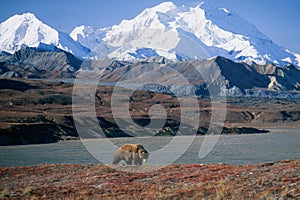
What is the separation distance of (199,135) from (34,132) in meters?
43.4

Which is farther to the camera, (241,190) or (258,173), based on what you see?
(258,173)

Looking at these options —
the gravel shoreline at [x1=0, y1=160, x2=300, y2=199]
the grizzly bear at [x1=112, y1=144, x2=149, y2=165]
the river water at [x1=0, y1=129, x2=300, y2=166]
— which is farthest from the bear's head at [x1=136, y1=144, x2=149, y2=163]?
the river water at [x1=0, y1=129, x2=300, y2=166]

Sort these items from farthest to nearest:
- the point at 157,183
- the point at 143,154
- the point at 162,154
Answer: the point at 162,154 → the point at 143,154 → the point at 157,183

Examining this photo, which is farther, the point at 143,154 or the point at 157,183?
the point at 143,154

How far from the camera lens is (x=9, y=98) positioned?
173 m

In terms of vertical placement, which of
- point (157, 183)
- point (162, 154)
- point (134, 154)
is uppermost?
point (134, 154)

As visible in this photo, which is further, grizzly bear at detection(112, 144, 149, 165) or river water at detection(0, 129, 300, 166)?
river water at detection(0, 129, 300, 166)

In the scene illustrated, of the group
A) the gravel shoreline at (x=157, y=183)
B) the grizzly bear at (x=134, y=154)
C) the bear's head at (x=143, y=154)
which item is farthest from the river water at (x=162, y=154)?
the gravel shoreline at (x=157, y=183)

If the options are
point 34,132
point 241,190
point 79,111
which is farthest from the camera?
point 79,111

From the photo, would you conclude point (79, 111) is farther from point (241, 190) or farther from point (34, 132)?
point (241, 190)

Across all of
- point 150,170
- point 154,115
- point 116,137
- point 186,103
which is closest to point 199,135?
point 116,137

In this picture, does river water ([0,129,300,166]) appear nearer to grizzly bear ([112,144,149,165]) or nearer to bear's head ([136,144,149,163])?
grizzly bear ([112,144,149,165])

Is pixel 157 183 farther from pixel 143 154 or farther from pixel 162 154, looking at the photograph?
pixel 162 154

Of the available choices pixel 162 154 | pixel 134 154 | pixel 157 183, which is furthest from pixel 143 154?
pixel 162 154
